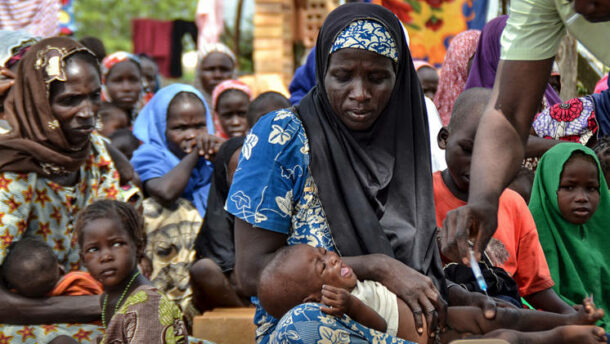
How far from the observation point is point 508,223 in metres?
4.11

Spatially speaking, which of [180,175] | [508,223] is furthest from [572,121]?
[180,175]

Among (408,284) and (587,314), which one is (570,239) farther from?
(408,284)

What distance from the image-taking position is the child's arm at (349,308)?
2.91m

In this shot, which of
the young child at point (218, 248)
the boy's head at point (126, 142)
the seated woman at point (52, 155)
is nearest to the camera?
the seated woman at point (52, 155)

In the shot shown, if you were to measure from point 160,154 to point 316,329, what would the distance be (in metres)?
3.14

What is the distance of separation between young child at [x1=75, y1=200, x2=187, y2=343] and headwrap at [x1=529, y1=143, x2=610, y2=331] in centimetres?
210

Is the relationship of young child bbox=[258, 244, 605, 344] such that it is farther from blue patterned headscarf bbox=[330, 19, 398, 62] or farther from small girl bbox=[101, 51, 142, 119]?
small girl bbox=[101, 51, 142, 119]

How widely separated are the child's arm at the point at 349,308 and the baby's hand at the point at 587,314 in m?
0.89

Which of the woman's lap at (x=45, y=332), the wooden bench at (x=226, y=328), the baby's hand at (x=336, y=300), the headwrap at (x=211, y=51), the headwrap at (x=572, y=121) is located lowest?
the wooden bench at (x=226, y=328)

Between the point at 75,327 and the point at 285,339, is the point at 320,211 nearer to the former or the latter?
the point at 285,339

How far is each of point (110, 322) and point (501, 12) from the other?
5861 millimetres

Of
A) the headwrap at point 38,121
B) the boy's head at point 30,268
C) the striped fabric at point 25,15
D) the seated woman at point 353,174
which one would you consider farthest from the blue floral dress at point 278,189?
the striped fabric at point 25,15

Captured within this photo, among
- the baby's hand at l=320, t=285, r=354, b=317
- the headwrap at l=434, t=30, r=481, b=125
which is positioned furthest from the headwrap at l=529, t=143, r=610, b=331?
the baby's hand at l=320, t=285, r=354, b=317

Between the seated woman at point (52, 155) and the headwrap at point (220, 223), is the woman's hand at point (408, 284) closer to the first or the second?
the seated woman at point (52, 155)
